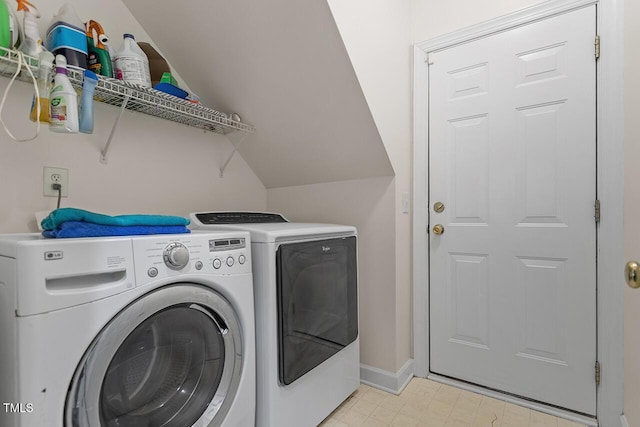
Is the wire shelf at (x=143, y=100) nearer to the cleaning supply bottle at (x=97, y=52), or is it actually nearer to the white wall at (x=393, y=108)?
the cleaning supply bottle at (x=97, y=52)

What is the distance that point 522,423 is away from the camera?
147 cm

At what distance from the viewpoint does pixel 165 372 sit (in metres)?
0.98

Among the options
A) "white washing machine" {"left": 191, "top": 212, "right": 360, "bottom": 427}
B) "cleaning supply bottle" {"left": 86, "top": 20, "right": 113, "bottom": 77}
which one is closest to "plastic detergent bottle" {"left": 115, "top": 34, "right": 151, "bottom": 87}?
"cleaning supply bottle" {"left": 86, "top": 20, "right": 113, "bottom": 77}

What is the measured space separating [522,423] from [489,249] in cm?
84

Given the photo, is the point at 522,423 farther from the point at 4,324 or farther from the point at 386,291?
the point at 4,324

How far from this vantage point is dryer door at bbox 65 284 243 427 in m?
0.77

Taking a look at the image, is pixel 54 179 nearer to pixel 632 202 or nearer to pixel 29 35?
pixel 29 35

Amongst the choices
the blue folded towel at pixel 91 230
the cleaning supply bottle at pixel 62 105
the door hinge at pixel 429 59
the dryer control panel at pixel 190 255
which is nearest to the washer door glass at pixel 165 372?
the dryer control panel at pixel 190 255

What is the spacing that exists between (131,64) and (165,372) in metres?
1.23

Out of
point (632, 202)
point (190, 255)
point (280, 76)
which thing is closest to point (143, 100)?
point (280, 76)

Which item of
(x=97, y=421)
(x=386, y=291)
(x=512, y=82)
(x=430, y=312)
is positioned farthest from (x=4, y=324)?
(x=512, y=82)

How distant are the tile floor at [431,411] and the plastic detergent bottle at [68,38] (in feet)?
6.10

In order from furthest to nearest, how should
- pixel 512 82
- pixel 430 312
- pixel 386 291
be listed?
pixel 430 312, pixel 386 291, pixel 512 82

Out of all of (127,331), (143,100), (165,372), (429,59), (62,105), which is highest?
(429,59)
